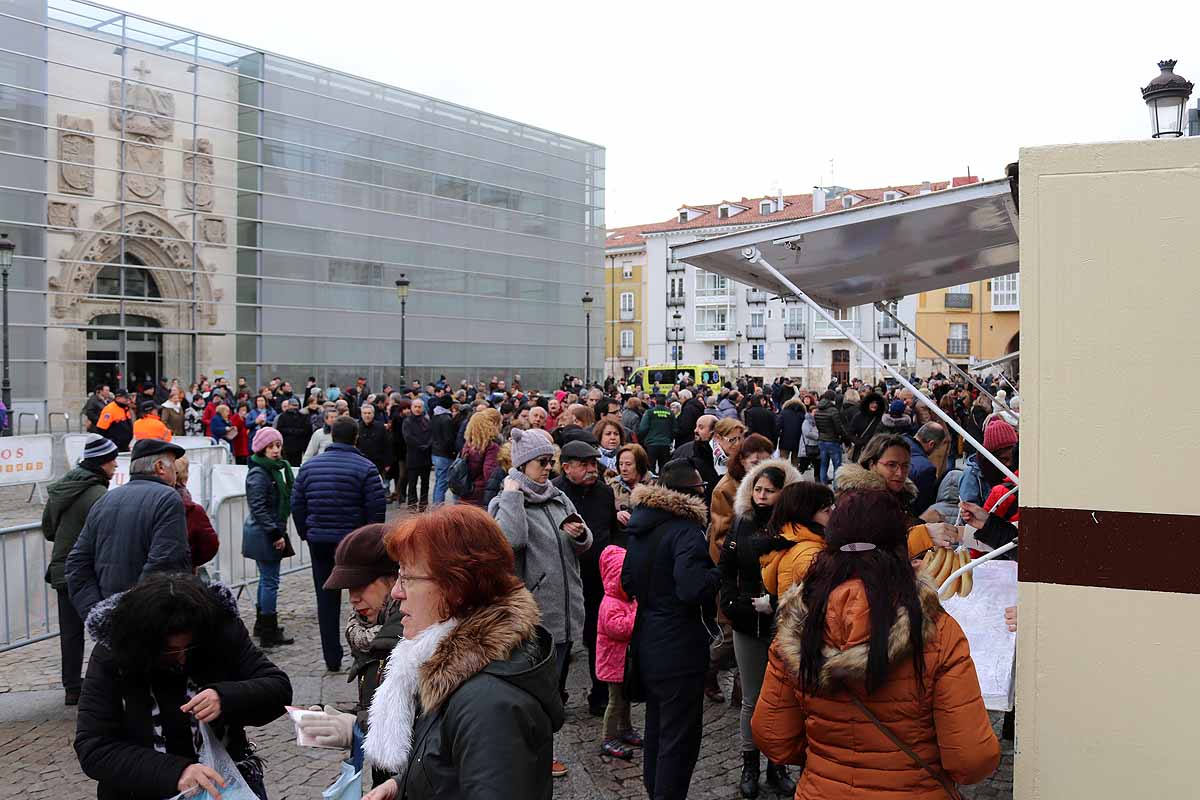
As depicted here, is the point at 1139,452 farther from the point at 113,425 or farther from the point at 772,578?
the point at 113,425

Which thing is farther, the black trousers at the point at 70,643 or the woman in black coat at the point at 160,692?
the black trousers at the point at 70,643

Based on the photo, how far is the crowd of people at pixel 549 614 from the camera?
2314mm

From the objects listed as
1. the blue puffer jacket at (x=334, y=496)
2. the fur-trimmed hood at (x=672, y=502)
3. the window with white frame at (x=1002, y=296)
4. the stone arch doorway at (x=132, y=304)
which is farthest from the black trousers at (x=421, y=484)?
the window with white frame at (x=1002, y=296)

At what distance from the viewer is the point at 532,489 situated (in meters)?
5.25

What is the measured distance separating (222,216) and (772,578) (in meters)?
31.7

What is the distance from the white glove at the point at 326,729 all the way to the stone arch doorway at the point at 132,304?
2902 centimetres

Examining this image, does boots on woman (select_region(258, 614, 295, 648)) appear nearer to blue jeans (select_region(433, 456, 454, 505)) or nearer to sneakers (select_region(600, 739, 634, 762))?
sneakers (select_region(600, 739, 634, 762))

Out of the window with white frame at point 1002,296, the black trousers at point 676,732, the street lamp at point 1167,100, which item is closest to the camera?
the black trousers at point 676,732

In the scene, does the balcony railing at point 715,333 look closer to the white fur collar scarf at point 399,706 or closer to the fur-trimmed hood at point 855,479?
the fur-trimmed hood at point 855,479

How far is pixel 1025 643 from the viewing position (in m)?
2.54

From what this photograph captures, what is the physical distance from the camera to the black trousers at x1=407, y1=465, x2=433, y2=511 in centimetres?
1364

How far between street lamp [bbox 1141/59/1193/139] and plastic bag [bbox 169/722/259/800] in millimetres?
6056

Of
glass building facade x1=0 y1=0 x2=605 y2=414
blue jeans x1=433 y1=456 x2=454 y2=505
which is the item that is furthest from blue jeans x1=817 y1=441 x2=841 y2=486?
glass building facade x1=0 y1=0 x2=605 y2=414

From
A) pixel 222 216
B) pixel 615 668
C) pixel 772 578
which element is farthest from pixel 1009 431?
pixel 222 216
